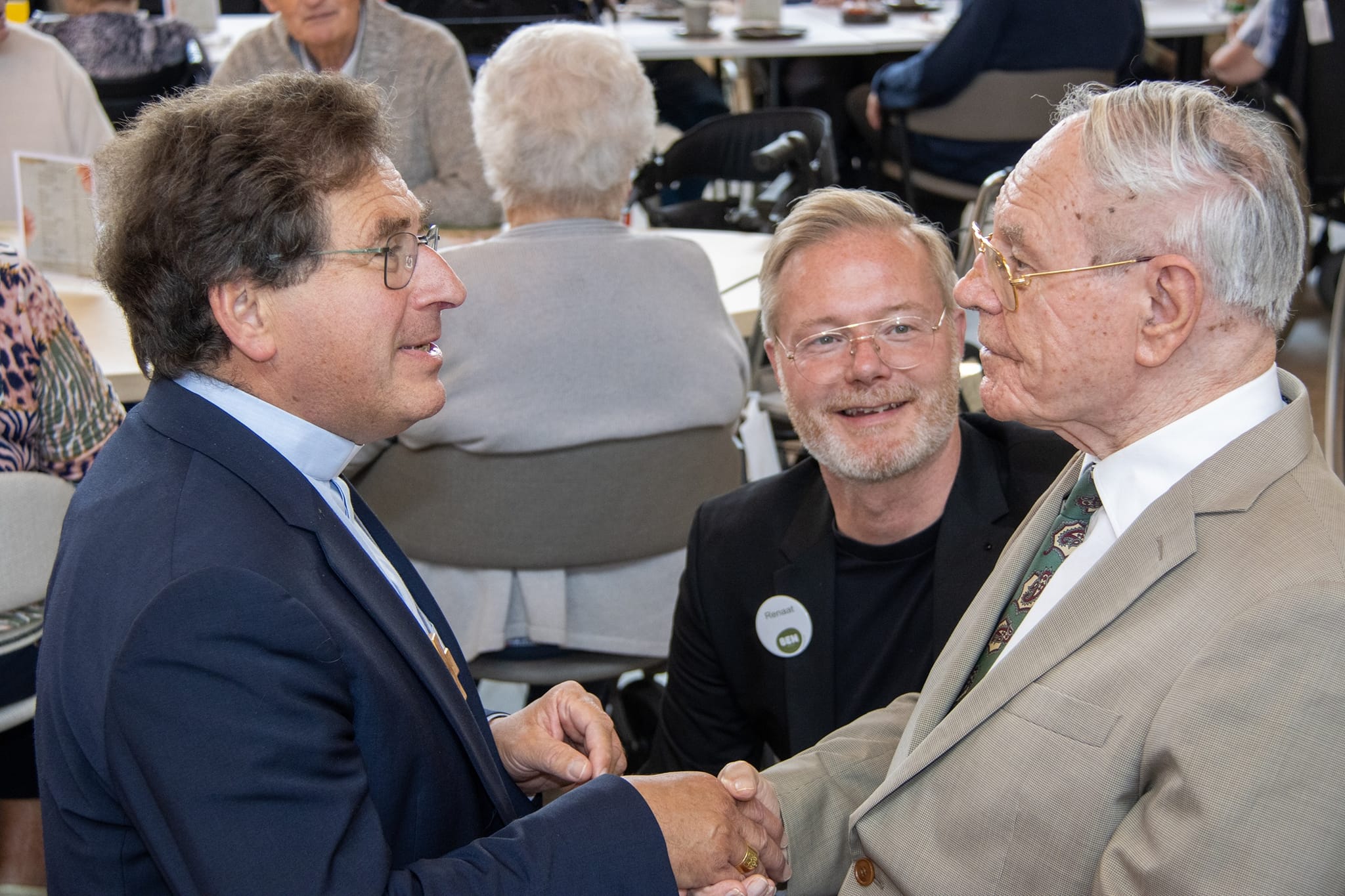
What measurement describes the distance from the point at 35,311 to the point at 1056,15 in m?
4.05

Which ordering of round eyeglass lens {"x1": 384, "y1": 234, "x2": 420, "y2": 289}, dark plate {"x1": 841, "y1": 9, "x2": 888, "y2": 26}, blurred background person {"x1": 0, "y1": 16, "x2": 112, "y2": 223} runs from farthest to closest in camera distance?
dark plate {"x1": 841, "y1": 9, "x2": 888, "y2": 26}
blurred background person {"x1": 0, "y1": 16, "x2": 112, "y2": 223}
round eyeglass lens {"x1": 384, "y1": 234, "x2": 420, "y2": 289}

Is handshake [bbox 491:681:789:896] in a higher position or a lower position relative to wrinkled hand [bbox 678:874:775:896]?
higher

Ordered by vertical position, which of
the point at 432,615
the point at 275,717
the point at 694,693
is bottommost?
the point at 694,693

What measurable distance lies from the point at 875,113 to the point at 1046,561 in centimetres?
434

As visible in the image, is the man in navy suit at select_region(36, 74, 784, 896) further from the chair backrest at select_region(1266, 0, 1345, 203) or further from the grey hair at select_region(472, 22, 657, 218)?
the chair backrest at select_region(1266, 0, 1345, 203)

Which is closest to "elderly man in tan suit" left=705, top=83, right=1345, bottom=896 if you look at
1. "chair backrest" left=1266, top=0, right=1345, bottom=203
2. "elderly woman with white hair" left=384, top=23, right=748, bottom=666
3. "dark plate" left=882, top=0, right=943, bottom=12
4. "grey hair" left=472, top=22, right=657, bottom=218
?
"elderly woman with white hair" left=384, top=23, right=748, bottom=666

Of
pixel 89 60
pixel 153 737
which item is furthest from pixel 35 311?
pixel 89 60

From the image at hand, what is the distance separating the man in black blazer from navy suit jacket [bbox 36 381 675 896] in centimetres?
67

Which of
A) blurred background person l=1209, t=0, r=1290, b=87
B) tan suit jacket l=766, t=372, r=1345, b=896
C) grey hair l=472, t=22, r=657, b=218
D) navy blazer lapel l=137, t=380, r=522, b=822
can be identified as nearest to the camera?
tan suit jacket l=766, t=372, r=1345, b=896

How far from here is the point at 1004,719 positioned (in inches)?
49.0

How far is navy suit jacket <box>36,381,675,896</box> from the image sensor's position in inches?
41.0

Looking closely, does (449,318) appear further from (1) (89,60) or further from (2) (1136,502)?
(1) (89,60)

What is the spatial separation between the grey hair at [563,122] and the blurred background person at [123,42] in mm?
2491

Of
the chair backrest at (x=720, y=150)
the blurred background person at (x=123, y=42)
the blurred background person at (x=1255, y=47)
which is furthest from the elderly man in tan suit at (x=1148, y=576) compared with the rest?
the blurred background person at (x=1255, y=47)
